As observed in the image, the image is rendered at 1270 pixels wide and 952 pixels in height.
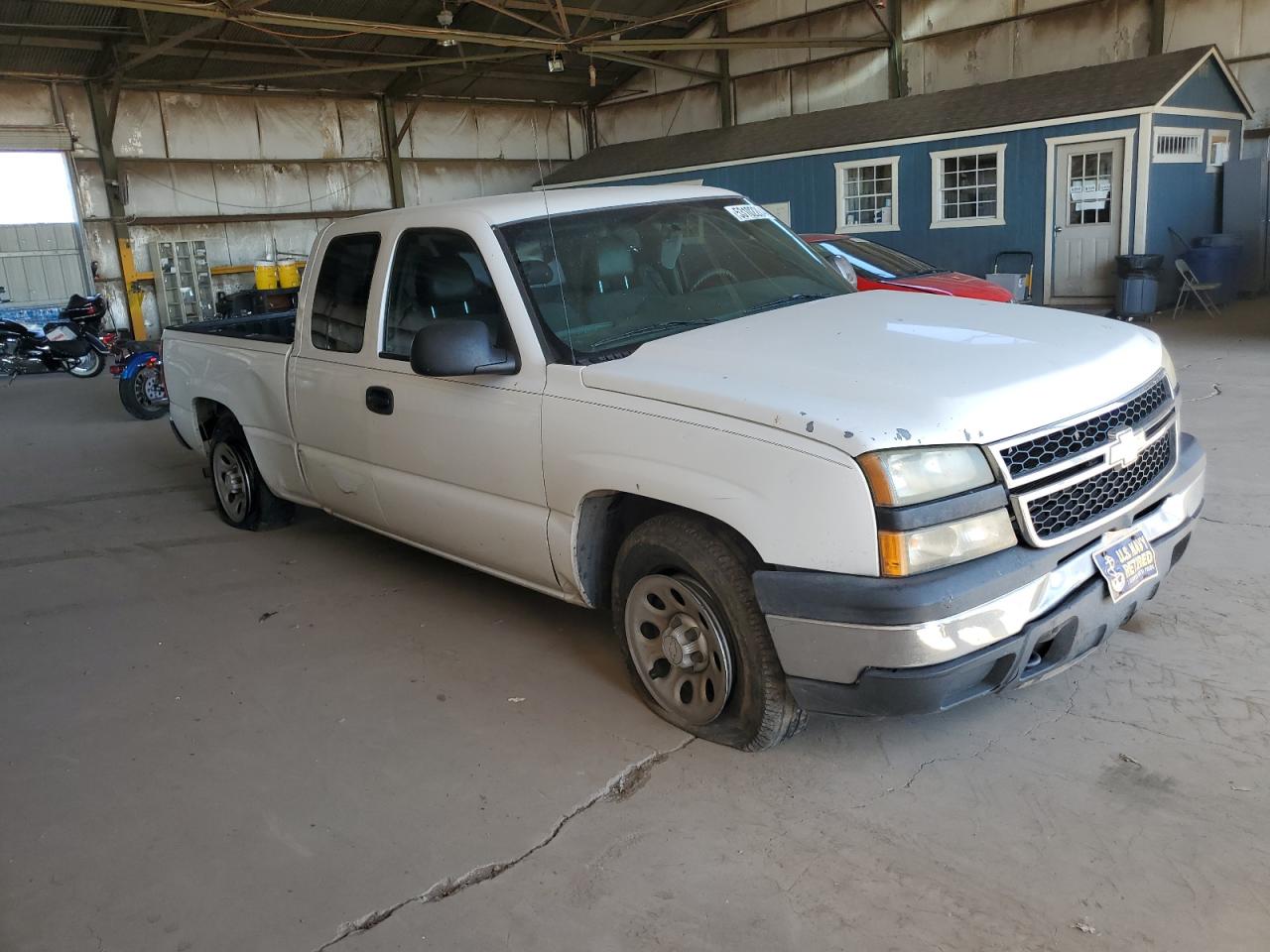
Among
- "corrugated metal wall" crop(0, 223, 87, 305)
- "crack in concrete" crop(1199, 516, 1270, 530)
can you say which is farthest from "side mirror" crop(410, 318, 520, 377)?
"corrugated metal wall" crop(0, 223, 87, 305)

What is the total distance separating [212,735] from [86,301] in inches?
558

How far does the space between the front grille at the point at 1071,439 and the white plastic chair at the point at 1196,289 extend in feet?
41.8

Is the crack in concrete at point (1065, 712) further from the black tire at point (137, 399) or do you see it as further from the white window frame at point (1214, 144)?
the white window frame at point (1214, 144)

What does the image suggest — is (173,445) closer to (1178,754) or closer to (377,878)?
(377,878)

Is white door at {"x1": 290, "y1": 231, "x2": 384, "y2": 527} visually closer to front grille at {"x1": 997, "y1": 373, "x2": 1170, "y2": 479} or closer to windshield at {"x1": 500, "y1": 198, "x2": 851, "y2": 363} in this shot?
windshield at {"x1": 500, "y1": 198, "x2": 851, "y2": 363}

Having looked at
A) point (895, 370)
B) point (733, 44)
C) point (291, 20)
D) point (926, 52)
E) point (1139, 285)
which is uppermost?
point (733, 44)

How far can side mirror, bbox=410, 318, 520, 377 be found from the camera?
349 centimetres

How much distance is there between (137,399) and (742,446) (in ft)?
31.8

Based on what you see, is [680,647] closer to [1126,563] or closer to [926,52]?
[1126,563]

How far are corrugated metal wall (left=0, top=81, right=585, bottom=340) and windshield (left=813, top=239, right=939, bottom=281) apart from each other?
14016 millimetres

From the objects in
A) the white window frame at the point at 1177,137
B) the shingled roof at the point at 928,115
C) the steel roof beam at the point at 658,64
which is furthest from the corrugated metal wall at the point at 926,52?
the white window frame at the point at 1177,137

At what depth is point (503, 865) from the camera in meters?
2.83

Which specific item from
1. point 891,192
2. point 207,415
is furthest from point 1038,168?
point 207,415

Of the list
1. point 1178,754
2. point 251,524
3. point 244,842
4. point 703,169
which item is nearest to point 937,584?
point 1178,754
